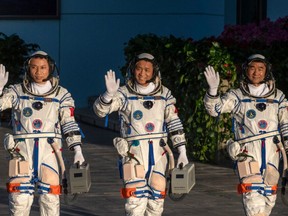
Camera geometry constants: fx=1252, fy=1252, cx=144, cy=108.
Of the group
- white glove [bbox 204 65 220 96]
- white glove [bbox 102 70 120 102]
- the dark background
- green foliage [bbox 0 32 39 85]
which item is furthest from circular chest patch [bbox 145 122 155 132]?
the dark background

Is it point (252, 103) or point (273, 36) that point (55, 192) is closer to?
point (252, 103)

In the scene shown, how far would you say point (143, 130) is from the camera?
432 inches

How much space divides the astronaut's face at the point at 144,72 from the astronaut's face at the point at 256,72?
0.89 meters

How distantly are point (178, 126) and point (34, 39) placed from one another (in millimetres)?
12165

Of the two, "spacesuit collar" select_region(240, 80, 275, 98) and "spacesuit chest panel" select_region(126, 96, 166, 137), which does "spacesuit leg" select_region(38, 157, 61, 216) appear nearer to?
"spacesuit chest panel" select_region(126, 96, 166, 137)

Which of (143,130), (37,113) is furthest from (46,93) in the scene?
(143,130)

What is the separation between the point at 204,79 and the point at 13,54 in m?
6.73

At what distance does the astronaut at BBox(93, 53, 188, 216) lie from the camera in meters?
10.8

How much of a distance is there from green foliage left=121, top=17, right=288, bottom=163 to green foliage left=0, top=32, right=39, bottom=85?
503cm

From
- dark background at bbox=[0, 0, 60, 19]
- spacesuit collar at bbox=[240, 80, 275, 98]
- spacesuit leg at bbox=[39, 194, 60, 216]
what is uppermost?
dark background at bbox=[0, 0, 60, 19]

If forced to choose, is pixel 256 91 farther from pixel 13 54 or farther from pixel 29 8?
pixel 29 8

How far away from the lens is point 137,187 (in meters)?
10.8

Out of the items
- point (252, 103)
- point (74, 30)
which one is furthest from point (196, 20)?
point (252, 103)

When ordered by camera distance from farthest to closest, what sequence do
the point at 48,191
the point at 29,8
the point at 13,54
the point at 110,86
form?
the point at 29,8 → the point at 13,54 → the point at 110,86 → the point at 48,191
